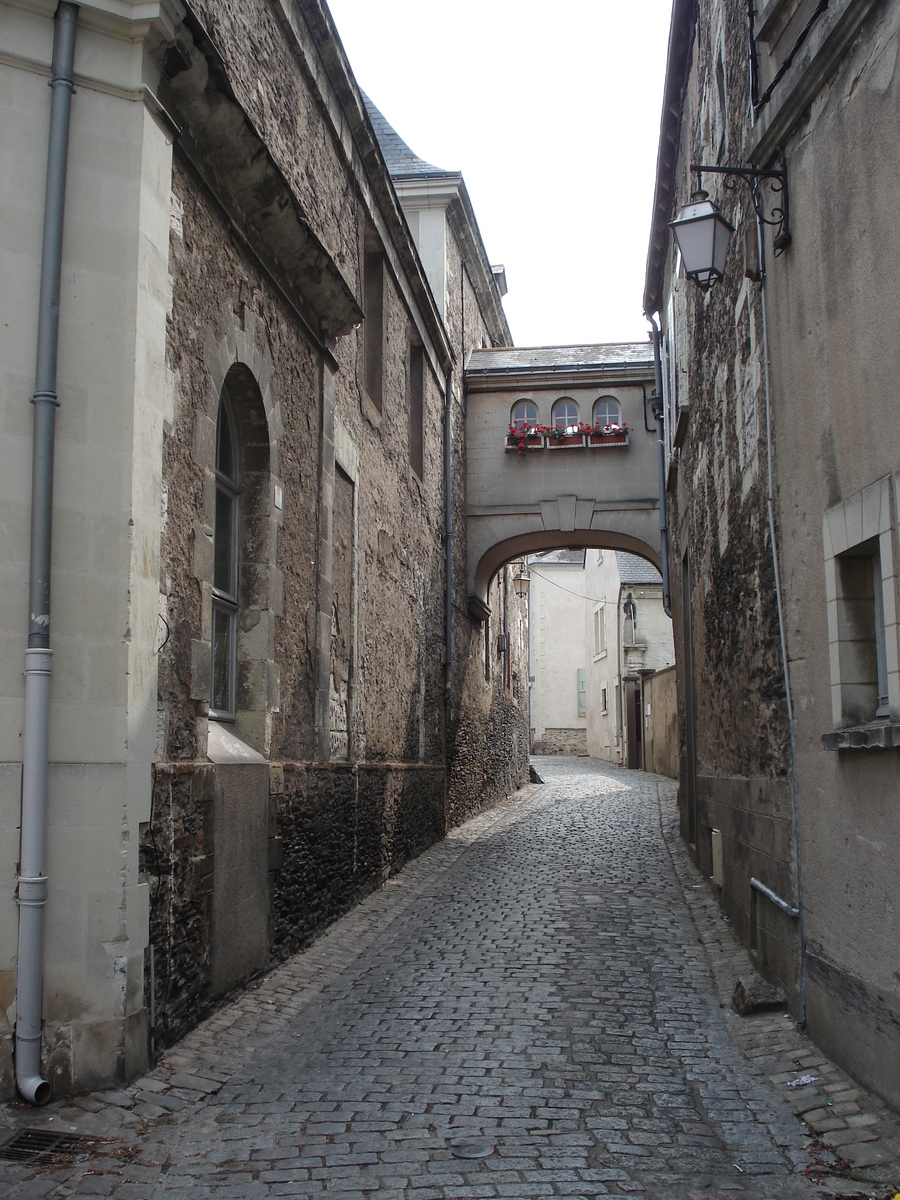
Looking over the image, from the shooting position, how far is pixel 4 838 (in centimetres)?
445

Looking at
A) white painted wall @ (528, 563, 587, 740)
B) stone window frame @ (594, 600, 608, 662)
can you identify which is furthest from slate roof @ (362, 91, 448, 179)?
white painted wall @ (528, 563, 587, 740)

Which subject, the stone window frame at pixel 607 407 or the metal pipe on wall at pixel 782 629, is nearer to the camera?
the metal pipe on wall at pixel 782 629

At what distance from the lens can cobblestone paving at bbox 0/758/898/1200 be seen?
3734mm

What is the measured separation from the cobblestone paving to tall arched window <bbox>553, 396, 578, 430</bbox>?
10421 mm

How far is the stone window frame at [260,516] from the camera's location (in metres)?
5.79

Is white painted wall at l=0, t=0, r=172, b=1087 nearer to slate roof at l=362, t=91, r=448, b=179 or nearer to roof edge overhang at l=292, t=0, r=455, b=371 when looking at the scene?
roof edge overhang at l=292, t=0, r=455, b=371

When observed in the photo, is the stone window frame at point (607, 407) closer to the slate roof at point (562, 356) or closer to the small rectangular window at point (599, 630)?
the slate roof at point (562, 356)

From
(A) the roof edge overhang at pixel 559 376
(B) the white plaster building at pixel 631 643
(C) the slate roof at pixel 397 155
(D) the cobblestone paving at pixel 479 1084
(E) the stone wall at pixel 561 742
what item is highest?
(C) the slate roof at pixel 397 155

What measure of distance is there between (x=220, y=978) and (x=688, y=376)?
7425 mm

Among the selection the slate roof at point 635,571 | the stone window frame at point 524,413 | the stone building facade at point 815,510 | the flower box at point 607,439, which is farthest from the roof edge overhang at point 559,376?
the slate roof at point 635,571

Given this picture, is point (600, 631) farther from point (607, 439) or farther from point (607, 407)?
point (607, 439)

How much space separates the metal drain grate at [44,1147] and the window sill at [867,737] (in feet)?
10.6

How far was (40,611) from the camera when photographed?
14.9ft

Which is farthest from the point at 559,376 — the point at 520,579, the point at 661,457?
the point at 520,579
